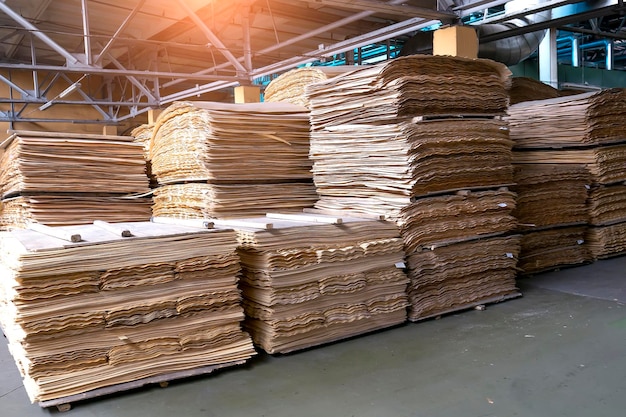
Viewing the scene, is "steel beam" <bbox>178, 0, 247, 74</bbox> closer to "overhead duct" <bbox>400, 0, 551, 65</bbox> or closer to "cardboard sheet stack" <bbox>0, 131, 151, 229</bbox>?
"cardboard sheet stack" <bbox>0, 131, 151, 229</bbox>

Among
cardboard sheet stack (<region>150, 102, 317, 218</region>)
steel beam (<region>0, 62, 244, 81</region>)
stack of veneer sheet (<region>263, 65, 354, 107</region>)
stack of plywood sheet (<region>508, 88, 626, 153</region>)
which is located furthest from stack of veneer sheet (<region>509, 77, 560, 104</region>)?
cardboard sheet stack (<region>150, 102, 317, 218</region>)

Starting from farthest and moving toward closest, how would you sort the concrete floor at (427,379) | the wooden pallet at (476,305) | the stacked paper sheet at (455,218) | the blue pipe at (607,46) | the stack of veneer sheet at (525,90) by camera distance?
the blue pipe at (607,46), the stack of veneer sheet at (525,90), the wooden pallet at (476,305), the stacked paper sheet at (455,218), the concrete floor at (427,379)

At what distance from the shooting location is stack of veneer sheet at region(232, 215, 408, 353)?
4.38 m

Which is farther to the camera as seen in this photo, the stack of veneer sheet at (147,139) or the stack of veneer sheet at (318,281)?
the stack of veneer sheet at (147,139)

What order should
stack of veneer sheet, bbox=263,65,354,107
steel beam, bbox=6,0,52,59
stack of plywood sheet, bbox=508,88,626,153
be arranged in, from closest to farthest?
stack of veneer sheet, bbox=263,65,354,107, stack of plywood sheet, bbox=508,88,626,153, steel beam, bbox=6,0,52,59

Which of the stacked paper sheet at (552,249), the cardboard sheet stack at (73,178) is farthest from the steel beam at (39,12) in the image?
the stacked paper sheet at (552,249)

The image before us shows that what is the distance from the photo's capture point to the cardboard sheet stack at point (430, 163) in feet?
16.7

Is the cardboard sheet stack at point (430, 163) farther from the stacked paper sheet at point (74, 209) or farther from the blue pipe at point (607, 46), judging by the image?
the blue pipe at point (607, 46)

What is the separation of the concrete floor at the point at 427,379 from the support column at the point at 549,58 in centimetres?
943

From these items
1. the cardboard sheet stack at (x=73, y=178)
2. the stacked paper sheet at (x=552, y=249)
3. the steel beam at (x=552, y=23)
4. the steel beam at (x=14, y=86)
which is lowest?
the stacked paper sheet at (x=552, y=249)

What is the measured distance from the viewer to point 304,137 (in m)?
6.16

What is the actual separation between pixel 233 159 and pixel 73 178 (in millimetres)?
2117

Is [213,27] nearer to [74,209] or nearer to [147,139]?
[147,139]

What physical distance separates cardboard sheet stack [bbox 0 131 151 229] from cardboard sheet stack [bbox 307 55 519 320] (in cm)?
241
